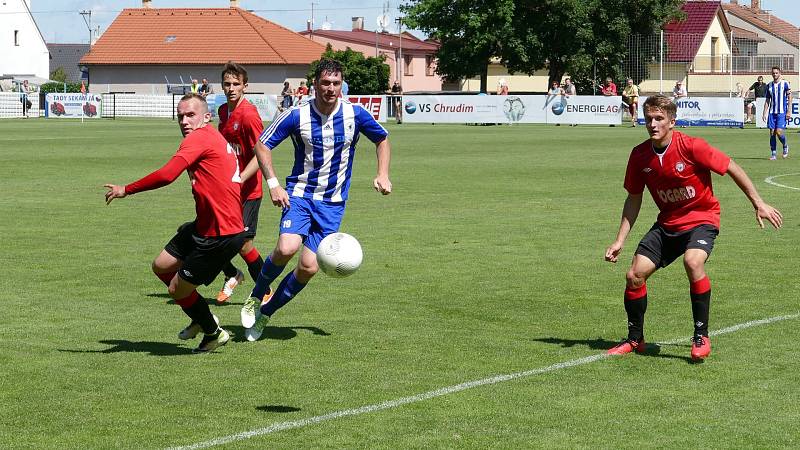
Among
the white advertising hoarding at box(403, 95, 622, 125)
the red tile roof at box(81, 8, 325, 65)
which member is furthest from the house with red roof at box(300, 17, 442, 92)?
the white advertising hoarding at box(403, 95, 622, 125)

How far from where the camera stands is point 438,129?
160 ft

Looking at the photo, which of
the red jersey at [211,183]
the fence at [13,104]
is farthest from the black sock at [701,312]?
the fence at [13,104]

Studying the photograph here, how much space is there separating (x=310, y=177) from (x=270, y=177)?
33 centimetres

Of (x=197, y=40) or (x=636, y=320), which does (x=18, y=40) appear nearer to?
(x=197, y=40)

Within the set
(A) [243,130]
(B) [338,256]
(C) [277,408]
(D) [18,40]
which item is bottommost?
(C) [277,408]

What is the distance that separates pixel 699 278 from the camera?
28.3ft

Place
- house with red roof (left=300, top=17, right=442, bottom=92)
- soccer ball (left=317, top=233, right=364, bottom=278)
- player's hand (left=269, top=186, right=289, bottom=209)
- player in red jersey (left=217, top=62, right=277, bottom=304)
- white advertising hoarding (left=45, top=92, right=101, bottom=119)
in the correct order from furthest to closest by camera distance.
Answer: house with red roof (left=300, top=17, right=442, bottom=92), white advertising hoarding (left=45, top=92, right=101, bottom=119), player in red jersey (left=217, top=62, right=277, bottom=304), player's hand (left=269, top=186, right=289, bottom=209), soccer ball (left=317, top=233, right=364, bottom=278)

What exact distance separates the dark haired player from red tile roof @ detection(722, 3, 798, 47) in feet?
342

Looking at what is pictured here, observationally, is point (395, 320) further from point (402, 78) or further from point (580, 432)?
point (402, 78)

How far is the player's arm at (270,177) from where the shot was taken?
9.20m

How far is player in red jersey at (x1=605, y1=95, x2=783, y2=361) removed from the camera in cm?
855

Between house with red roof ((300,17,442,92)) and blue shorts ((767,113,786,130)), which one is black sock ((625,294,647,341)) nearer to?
blue shorts ((767,113,786,130))

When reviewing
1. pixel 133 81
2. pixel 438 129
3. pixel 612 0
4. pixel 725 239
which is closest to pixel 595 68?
pixel 612 0

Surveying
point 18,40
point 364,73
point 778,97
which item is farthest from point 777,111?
point 18,40
